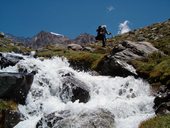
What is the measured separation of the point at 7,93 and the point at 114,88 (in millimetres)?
9271

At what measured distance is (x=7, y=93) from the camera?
2691 centimetres

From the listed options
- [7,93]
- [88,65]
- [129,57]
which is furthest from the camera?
[88,65]

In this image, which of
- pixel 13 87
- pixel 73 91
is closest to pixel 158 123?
pixel 73 91

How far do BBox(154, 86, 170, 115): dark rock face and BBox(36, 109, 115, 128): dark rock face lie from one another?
3044 millimetres

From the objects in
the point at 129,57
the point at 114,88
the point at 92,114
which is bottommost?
the point at 92,114

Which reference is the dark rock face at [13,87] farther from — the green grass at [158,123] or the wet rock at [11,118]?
the green grass at [158,123]

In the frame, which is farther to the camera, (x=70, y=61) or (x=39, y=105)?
(x=70, y=61)

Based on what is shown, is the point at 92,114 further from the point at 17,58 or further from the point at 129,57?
the point at 17,58

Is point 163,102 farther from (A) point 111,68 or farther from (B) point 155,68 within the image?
(A) point 111,68

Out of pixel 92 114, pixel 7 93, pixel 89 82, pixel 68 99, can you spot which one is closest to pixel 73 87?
pixel 68 99

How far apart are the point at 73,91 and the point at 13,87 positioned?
189 inches

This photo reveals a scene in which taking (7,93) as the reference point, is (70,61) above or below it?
above

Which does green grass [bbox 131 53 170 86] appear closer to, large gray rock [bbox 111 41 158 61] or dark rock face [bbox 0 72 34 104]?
large gray rock [bbox 111 41 158 61]

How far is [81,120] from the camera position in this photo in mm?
21656
